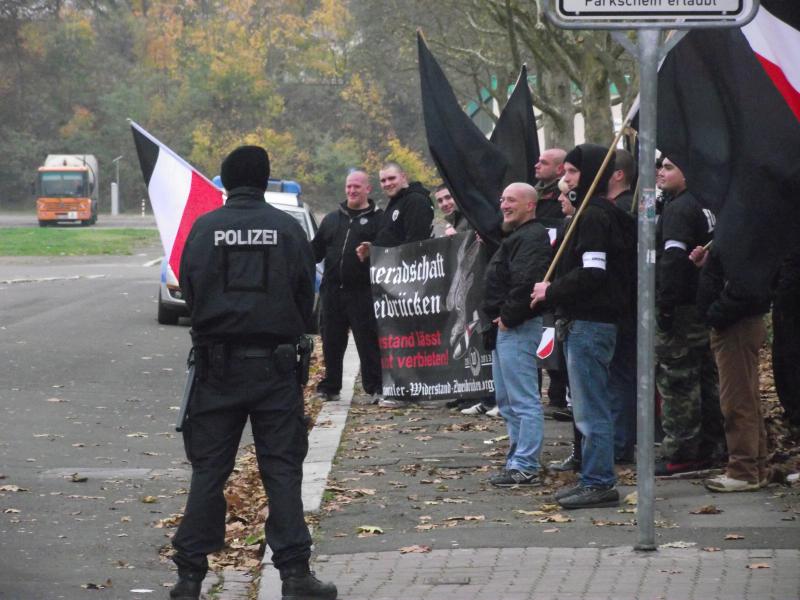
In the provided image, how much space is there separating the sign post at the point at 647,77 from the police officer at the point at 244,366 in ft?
4.94

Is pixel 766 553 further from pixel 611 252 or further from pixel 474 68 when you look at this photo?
pixel 474 68

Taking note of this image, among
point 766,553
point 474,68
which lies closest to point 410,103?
point 474,68

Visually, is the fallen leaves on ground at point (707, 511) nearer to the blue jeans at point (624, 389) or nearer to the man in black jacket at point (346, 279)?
the blue jeans at point (624, 389)

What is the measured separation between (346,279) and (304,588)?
6.44m

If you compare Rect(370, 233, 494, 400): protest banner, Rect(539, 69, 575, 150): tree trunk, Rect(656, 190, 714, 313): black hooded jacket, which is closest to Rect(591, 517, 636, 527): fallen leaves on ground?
Rect(656, 190, 714, 313): black hooded jacket

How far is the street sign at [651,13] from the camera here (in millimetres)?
6613

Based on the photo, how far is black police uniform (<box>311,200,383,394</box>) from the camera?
12.6 metres

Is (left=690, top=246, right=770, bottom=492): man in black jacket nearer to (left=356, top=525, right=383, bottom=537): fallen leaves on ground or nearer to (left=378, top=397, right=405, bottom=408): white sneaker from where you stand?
(left=356, top=525, right=383, bottom=537): fallen leaves on ground

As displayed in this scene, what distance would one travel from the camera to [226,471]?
21.4ft

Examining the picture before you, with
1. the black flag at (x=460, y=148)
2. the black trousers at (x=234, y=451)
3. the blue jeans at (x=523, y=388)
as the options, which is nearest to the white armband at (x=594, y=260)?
the blue jeans at (x=523, y=388)

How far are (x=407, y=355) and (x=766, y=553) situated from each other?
594cm

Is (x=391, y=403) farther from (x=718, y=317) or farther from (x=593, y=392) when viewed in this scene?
(x=718, y=317)

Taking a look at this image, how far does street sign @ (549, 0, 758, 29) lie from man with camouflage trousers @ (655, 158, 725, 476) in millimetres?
1961

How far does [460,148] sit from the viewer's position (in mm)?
11062
